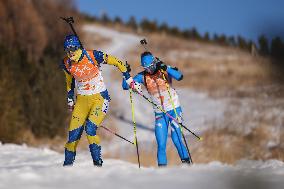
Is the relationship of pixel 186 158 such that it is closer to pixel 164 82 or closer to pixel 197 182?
pixel 164 82

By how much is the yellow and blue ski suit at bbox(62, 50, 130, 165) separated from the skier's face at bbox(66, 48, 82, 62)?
0.19ft

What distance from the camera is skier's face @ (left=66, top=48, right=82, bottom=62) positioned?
6.94m

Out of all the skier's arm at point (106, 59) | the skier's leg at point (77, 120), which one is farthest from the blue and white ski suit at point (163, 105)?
the skier's leg at point (77, 120)

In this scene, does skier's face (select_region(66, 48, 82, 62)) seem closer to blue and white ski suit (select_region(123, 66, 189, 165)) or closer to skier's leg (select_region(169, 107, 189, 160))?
blue and white ski suit (select_region(123, 66, 189, 165))

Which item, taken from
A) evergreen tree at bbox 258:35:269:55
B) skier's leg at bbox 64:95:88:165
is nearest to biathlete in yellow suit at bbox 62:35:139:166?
skier's leg at bbox 64:95:88:165

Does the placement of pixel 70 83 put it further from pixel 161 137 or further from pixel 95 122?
pixel 161 137

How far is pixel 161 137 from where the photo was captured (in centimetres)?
830

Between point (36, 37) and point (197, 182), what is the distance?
911 inches

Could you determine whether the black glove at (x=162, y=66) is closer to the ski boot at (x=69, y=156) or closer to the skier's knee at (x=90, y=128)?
the skier's knee at (x=90, y=128)

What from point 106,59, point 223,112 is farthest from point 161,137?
point 223,112

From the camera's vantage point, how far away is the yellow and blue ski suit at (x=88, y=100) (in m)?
7.07

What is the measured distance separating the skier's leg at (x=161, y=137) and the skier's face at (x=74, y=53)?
1872 millimetres

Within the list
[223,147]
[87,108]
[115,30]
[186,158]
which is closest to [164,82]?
[186,158]

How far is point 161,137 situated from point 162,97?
590mm
